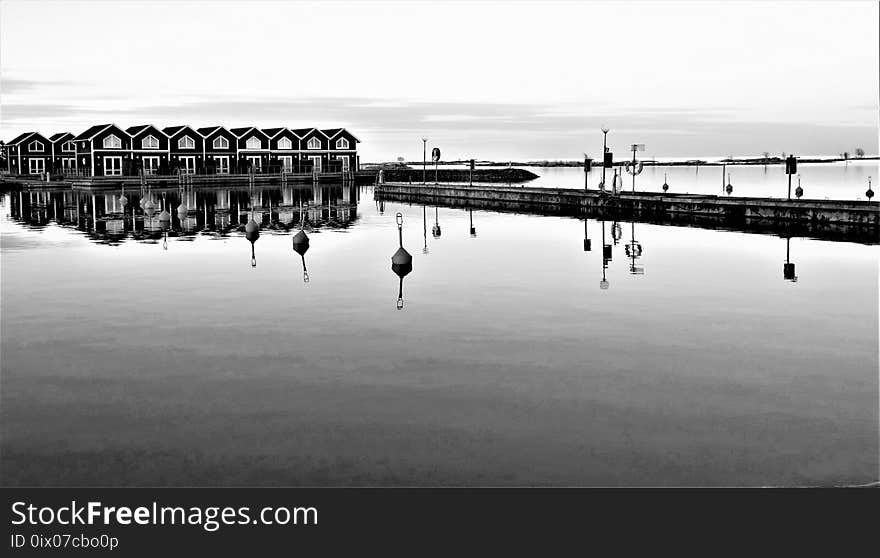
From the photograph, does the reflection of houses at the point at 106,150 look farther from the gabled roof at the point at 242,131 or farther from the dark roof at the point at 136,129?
the gabled roof at the point at 242,131

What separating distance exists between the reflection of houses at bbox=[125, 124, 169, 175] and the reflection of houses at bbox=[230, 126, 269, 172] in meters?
11.4

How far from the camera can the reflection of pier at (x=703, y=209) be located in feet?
145

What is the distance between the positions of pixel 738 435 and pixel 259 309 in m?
13.1

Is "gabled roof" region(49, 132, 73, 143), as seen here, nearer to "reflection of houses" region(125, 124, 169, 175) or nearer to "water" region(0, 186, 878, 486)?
"reflection of houses" region(125, 124, 169, 175)

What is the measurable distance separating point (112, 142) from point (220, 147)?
53.6 feet

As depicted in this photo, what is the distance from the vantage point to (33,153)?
5625 inches

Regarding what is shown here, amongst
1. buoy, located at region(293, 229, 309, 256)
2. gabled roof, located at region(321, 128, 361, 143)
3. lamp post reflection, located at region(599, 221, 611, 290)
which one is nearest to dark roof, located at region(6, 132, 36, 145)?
gabled roof, located at region(321, 128, 361, 143)

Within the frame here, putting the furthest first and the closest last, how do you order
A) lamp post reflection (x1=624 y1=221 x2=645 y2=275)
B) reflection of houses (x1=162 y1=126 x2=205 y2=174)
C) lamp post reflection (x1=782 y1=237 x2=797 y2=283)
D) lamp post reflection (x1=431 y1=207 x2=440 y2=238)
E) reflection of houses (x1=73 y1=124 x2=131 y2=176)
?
1. reflection of houses (x1=162 y1=126 x2=205 y2=174)
2. reflection of houses (x1=73 y1=124 x2=131 y2=176)
3. lamp post reflection (x1=431 y1=207 x2=440 y2=238)
4. lamp post reflection (x1=624 y1=221 x2=645 y2=275)
5. lamp post reflection (x1=782 y1=237 x2=797 y2=283)

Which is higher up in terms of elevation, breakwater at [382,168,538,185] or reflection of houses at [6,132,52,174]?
reflection of houses at [6,132,52,174]

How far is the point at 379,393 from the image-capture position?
14.0 m

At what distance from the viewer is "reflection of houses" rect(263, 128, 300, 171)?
425 feet
